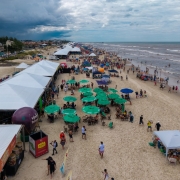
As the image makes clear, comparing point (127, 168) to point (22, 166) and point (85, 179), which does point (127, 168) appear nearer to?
point (85, 179)

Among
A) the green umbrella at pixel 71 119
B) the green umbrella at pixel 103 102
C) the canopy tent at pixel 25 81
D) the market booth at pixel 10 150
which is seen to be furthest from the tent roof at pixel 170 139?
the canopy tent at pixel 25 81

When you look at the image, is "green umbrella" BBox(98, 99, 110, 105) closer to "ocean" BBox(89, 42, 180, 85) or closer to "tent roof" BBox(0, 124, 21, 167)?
"tent roof" BBox(0, 124, 21, 167)

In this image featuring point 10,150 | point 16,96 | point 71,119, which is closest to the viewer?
point 10,150

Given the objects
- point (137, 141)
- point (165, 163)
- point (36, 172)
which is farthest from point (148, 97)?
point (36, 172)

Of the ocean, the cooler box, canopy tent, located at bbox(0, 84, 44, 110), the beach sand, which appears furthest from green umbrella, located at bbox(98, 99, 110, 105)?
the ocean

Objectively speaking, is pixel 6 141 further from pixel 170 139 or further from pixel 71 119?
pixel 170 139

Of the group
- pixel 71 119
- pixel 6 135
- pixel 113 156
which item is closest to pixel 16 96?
pixel 71 119

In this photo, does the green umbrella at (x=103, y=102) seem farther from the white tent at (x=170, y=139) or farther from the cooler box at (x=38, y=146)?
the cooler box at (x=38, y=146)
